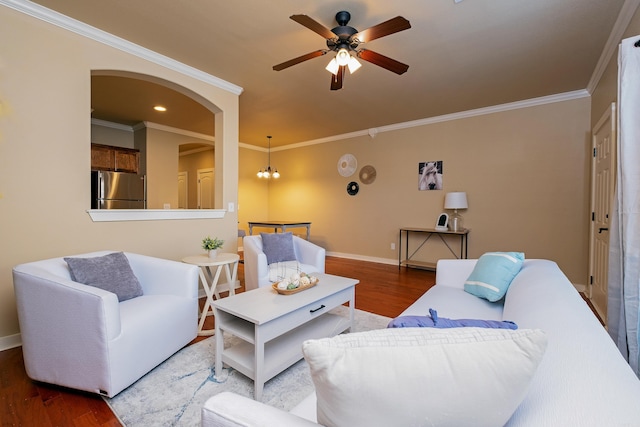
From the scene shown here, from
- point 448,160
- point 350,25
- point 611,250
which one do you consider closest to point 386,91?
point 350,25

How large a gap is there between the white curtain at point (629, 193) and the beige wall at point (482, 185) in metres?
2.80

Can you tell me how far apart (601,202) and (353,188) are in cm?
373

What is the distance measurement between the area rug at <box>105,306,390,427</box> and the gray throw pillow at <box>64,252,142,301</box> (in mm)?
590

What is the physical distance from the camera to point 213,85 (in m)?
3.45

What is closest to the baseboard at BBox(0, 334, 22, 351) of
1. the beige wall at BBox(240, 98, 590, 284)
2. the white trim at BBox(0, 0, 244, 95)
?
the white trim at BBox(0, 0, 244, 95)

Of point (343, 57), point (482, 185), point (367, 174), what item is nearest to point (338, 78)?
point (343, 57)

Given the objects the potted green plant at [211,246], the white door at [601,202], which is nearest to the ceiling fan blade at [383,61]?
the white door at [601,202]

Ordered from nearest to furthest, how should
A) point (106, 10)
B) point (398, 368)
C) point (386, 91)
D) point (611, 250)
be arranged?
point (398, 368), point (611, 250), point (106, 10), point (386, 91)

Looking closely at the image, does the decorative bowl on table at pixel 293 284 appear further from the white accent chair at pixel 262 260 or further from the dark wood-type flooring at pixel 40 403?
the dark wood-type flooring at pixel 40 403

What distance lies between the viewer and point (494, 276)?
1.93 metres

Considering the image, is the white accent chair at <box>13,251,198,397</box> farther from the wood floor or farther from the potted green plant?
the potted green plant

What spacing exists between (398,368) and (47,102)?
10.6ft

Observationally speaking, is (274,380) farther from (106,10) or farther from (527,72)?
(527,72)

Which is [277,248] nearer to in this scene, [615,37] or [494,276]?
[494,276]
